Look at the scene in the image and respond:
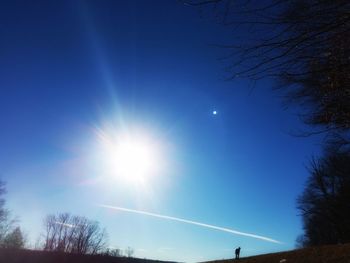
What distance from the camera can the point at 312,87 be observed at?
20.5ft

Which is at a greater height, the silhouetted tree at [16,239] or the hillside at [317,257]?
the silhouetted tree at [16,239]

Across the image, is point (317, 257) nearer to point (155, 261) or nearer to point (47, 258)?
point (47, 258)

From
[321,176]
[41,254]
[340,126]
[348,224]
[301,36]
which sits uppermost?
[321,176]

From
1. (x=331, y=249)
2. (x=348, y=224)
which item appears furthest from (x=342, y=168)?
(x=331, y=249)

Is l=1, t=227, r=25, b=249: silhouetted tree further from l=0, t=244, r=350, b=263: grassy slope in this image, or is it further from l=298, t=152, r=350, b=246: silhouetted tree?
l=298, t=152, r=350, b=246: silhouetted tree

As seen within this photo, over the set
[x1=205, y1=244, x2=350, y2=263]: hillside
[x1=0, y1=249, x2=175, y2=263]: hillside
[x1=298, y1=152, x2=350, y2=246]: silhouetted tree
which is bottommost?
[x1=205, y1=244, x2=350, y2=263]: hillside

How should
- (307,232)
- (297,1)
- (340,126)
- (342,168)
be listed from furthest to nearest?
1. (307,232)
2. (342,168)
3. (340,126)
4. (297,1)

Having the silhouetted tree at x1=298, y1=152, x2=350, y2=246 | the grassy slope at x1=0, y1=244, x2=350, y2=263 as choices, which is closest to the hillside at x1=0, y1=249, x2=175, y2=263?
the grassy slope at x1=0, y1=244, x2=350, y2=263

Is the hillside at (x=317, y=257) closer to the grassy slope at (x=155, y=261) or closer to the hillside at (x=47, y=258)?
the grassy slope at (x=155, y=261)

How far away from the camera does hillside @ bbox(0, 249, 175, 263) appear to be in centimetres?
4922

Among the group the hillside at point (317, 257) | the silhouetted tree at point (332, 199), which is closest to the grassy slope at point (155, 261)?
the hillside at point (317, 257)

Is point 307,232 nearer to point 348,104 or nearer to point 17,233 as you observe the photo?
point 17,233

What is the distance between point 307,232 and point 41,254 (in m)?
38.0

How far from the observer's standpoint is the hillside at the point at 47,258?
49219mm
